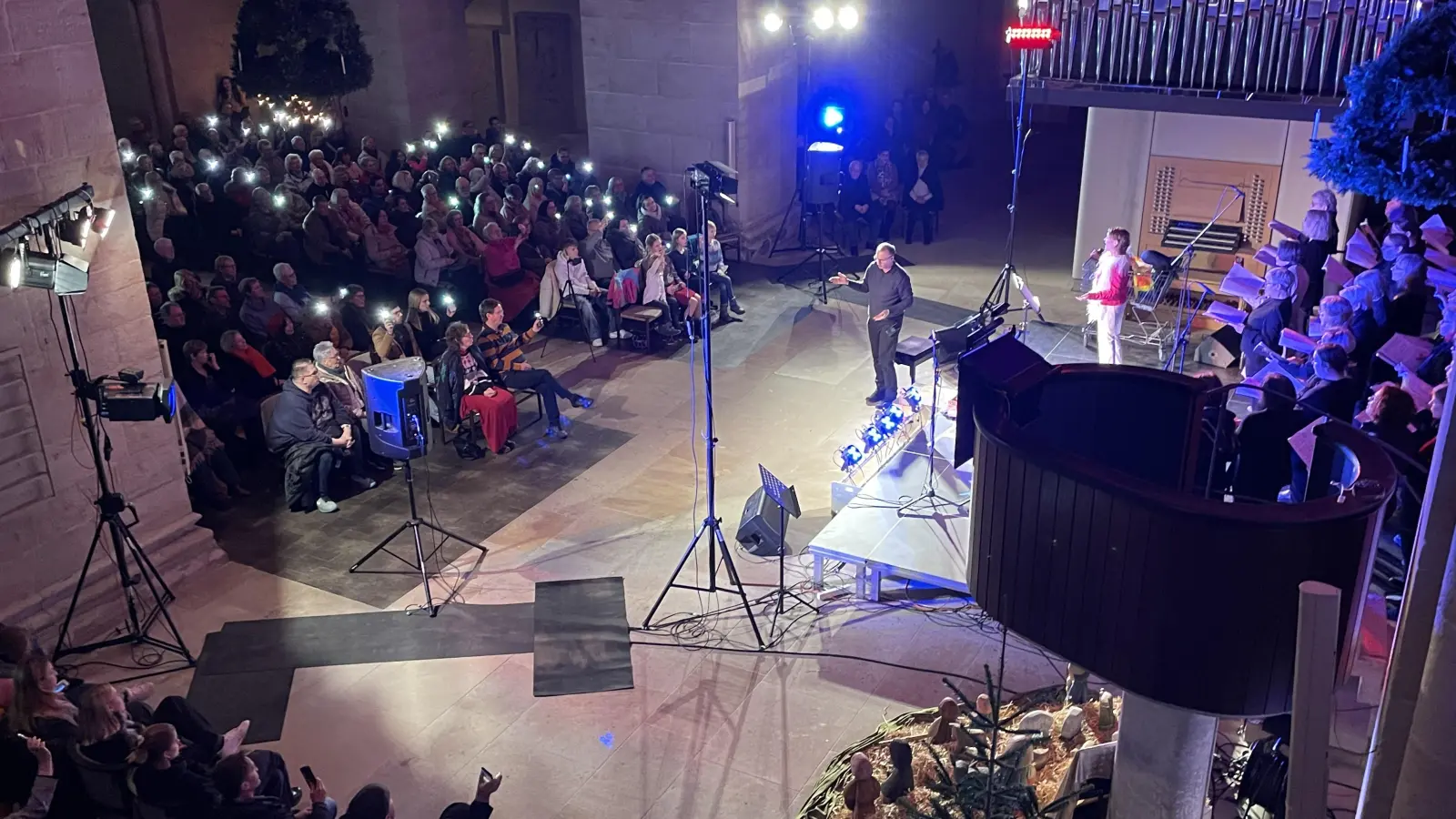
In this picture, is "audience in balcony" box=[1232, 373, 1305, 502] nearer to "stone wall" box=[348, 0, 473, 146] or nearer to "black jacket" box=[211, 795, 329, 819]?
"black jacket" box=[211, 795, 329, 819]

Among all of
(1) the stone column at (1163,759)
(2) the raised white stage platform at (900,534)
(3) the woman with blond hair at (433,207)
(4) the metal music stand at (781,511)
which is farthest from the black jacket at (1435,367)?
(3) the woman with blond hair at (433,207)

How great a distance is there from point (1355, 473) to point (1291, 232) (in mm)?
8190

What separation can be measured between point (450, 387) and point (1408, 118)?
6.92m

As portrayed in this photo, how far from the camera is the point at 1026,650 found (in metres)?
7.16

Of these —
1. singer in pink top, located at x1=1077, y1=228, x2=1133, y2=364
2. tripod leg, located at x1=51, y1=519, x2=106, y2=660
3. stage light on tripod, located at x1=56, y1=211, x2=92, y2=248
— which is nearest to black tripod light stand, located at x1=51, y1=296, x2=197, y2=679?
tripod leg, located at x1=51, y1=519, x2=106, y2=660

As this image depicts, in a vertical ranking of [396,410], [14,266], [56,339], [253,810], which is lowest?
[253,810]

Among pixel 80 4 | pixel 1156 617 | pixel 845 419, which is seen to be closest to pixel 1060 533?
pixel 1156 617

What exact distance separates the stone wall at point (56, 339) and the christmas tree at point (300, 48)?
9.08 metres

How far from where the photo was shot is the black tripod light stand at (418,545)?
299 inches

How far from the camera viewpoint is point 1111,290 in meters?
10.2

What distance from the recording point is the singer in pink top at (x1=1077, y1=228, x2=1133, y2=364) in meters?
10.1

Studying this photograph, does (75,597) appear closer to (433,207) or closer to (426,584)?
(426,584)

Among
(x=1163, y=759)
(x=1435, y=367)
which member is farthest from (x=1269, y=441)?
(x=1163, y=759)

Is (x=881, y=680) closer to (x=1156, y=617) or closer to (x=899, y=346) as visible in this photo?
(x=899, y=346)
